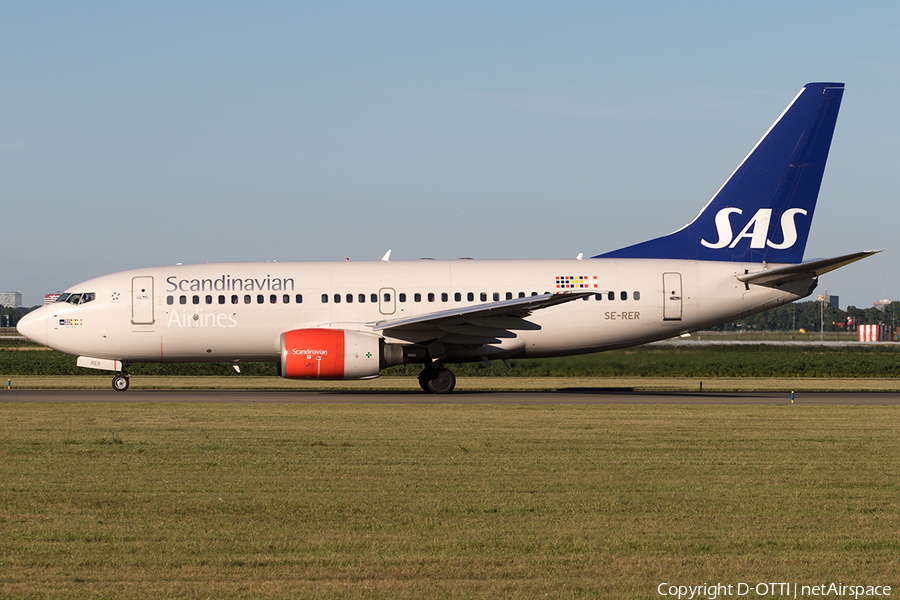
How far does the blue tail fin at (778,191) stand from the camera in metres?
26.9

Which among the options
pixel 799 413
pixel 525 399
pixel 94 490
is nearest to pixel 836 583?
pixel 94 490

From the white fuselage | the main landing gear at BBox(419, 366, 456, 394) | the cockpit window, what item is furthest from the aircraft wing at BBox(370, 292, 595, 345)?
the cockpit window

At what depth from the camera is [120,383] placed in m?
27.1

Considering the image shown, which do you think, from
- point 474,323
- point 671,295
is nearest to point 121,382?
point 474,323

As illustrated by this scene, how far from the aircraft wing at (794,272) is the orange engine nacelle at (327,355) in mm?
10790

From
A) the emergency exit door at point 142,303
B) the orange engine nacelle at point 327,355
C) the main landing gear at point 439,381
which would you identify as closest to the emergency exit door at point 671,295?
the main landing gear at point 439,381

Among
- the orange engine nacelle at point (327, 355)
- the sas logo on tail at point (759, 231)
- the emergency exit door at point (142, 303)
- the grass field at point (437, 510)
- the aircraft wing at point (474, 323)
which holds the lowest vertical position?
the grass field at point (437, 510)

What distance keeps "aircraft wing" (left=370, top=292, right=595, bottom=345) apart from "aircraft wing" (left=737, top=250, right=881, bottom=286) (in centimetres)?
501

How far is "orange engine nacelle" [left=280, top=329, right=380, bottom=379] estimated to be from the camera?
23875 mm

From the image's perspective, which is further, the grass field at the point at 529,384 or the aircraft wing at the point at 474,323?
the grass field at the point at 529,384

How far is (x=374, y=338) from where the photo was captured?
2455 cm

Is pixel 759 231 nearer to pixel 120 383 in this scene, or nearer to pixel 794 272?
pixel 794 272

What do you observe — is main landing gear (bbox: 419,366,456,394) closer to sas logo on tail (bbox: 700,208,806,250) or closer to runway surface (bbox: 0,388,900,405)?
runway surface (bbox: 0,388,900,405)

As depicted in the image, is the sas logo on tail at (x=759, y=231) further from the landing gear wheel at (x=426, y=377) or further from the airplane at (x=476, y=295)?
the landing gear wheel at (x=426, y=377)
